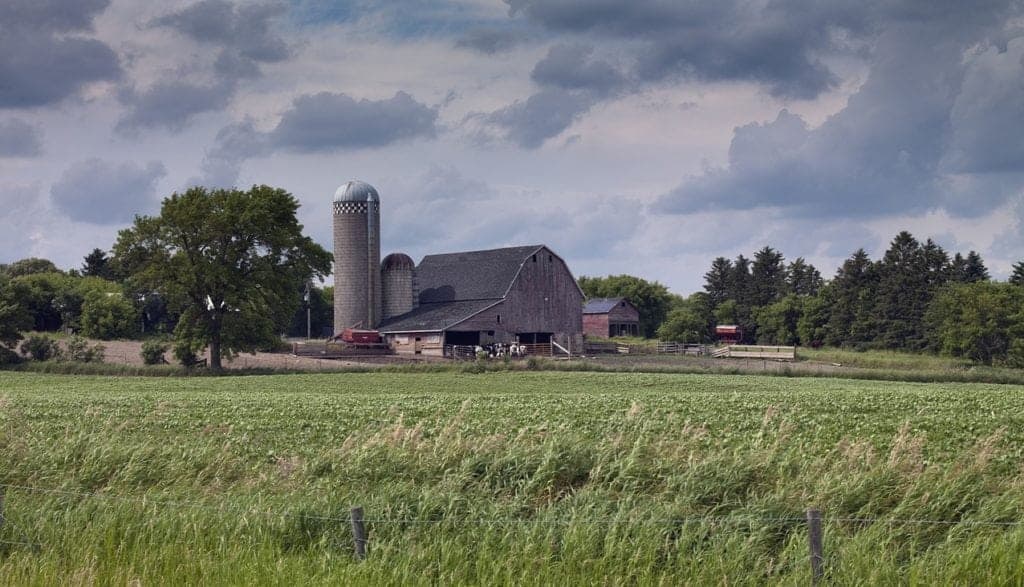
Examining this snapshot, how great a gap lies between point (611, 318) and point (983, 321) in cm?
4188

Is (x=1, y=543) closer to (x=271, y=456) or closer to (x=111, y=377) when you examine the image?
(x=271, y=456)

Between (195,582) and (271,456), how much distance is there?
7860mm

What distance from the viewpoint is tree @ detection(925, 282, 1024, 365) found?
2913 inches

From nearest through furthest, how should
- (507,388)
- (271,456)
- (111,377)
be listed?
(271,456)
(507,388)
(111,377)

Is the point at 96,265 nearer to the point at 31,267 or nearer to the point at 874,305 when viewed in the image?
the point at 31,267

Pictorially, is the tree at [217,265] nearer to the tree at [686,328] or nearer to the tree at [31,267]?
the tree at [686,328]

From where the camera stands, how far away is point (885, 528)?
11.8 meters

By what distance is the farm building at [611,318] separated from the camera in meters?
109

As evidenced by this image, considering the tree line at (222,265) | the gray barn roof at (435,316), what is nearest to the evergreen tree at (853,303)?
the gray barn roof at (435,316)

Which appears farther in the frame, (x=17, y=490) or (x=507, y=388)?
(x=507, y=388)

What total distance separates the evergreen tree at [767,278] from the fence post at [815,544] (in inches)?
3860

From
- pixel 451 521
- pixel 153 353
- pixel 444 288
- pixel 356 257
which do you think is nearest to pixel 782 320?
pixel 444 288

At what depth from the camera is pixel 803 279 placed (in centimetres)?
10638

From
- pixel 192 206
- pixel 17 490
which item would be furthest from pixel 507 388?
pixel 17 490
